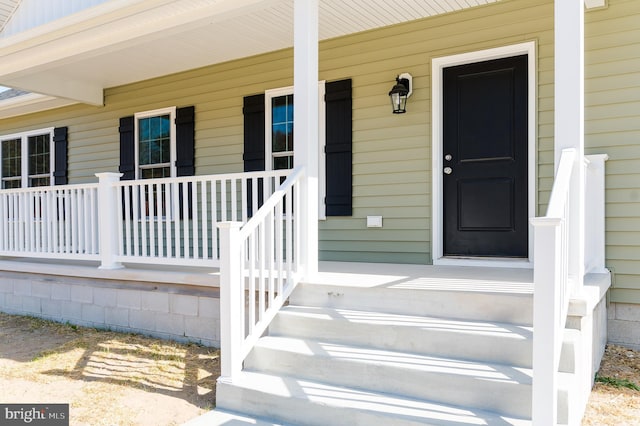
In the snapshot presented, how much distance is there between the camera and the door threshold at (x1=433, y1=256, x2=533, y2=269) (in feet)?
13.8

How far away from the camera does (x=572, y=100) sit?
9.02ft

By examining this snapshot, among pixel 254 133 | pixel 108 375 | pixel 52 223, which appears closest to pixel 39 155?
pixel 52 223

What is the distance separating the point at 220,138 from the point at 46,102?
3.29 m

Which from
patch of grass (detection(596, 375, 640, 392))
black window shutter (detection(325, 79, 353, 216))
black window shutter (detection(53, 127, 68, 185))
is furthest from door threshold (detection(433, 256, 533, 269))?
black window shutter (detection(53, 127, 68, 185))

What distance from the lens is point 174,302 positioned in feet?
14.1

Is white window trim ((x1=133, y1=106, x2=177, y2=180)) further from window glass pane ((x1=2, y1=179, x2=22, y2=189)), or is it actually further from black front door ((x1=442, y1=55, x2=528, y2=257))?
black front door ((x1=442, y1=55, x2=528, y2=257))

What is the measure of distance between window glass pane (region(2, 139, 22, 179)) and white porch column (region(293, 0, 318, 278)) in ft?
21.7

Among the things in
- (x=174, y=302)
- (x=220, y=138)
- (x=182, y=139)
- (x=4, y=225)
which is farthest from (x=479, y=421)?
(x=4, y=225)

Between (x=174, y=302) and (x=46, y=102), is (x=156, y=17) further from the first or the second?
(x=46, y=102)

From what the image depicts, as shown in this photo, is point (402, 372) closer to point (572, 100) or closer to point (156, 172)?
point (572, 100)

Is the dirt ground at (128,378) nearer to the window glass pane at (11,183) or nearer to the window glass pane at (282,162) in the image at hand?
the window glass pane at (282,162)

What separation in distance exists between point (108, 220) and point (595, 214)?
13.9 ft

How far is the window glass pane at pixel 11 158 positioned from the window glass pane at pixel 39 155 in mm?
325

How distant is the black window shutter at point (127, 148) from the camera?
6.72m
